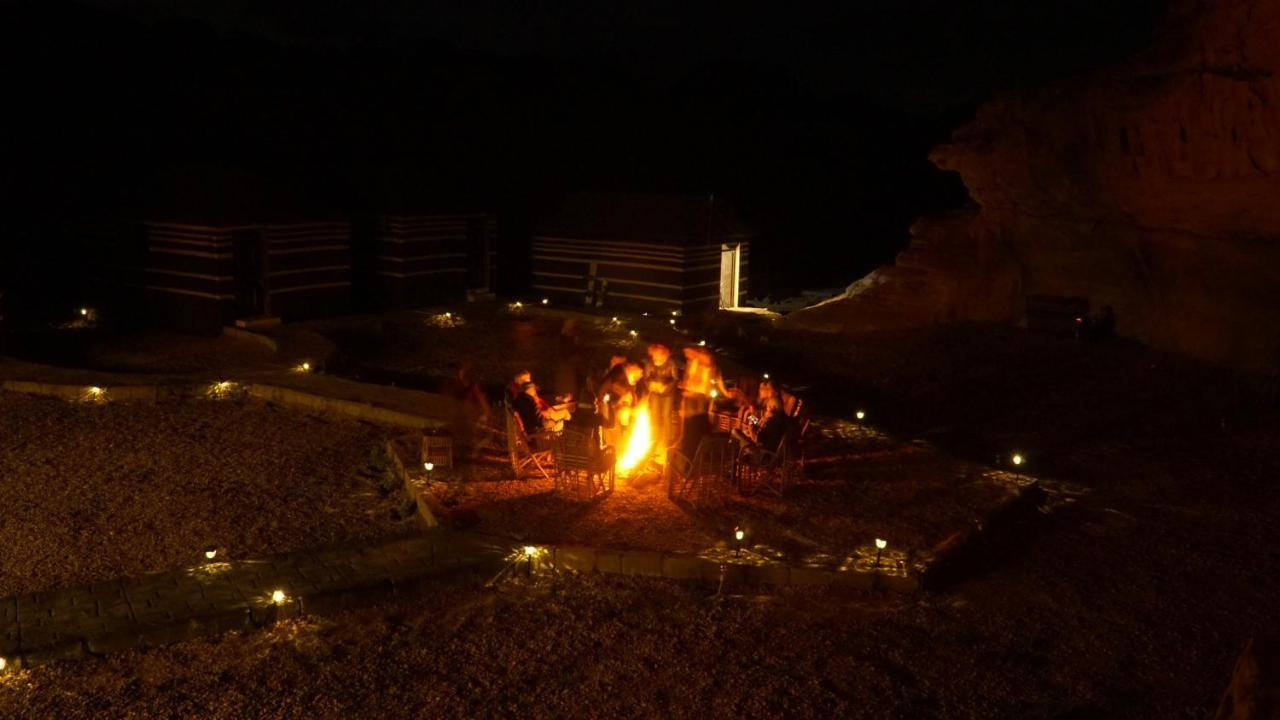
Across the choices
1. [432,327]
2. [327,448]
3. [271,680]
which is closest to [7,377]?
[327,448]

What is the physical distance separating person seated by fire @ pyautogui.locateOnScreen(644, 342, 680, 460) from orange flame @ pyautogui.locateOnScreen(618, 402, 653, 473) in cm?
7

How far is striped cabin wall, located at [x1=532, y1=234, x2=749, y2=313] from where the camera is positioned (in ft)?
78.7

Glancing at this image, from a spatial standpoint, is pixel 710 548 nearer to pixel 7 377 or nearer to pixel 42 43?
pixel 7 377

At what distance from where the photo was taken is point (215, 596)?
7254 millimetres

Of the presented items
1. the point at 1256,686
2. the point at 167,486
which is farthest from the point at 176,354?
the point at 1256,686

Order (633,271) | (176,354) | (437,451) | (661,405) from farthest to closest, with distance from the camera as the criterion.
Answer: (633,271) → (176,354) → (661,405) → (437,451)

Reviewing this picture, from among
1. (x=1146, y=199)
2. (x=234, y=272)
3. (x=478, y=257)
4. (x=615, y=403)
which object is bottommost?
(x=615, y=403)

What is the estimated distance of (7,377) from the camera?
1438 cm

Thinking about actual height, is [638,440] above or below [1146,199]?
below

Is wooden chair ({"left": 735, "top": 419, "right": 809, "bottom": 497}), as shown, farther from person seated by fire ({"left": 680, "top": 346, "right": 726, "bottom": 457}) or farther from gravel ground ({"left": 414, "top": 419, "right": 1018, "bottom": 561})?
person seated by fire ({"left": 680, "top": 346, "right": 726, "bottom": 457})

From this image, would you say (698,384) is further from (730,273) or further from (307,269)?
(730,273)

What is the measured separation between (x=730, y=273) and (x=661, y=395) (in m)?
15.9

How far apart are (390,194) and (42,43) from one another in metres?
21.6

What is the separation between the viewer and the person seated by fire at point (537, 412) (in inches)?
408
